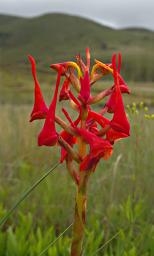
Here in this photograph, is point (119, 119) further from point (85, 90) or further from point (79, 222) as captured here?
point (79, 222)

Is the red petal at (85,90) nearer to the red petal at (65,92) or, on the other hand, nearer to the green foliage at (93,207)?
the red petal at (65,92)

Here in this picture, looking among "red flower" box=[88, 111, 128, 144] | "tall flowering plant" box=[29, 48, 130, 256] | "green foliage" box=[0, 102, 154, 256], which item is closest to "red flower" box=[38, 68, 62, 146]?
"tall flowering plant" box=[29, 48, 130, 256]

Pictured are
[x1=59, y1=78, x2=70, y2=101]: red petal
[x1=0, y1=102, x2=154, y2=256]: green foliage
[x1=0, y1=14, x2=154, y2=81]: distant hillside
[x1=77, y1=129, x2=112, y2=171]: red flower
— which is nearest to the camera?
[x1=77, y1=129, x2=112, y2=171]: red flower

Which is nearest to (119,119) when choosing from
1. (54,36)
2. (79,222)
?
(79,222)

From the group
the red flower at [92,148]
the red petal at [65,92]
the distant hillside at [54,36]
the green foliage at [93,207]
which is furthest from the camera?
the distant hillside at [54,36]

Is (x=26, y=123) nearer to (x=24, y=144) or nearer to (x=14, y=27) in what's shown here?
(x=24, y=144)

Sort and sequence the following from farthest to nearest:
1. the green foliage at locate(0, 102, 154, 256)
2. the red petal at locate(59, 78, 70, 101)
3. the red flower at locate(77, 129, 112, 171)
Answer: the green foliage at locate(0, 102, 154, 256), the red petal at locate(59, 78, 70, 101), the red flower at locate(77, 129, 112, 171)

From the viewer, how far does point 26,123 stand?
20.8 ft

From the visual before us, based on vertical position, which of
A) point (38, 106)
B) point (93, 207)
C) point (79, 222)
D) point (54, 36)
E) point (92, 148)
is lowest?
point (54, 36)

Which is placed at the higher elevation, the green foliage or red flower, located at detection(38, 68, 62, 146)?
red flower, located at detection(38, 68, 62, 146)

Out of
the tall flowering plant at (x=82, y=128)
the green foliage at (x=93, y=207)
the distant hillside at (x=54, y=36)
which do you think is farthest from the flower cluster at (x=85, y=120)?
the distant hillside at (x=54, y=36)

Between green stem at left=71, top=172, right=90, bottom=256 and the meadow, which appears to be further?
the meadow

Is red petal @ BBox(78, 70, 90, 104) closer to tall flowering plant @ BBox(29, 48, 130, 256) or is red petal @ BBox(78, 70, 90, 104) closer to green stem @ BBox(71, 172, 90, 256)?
tall flowering plant @ BBox(29, 48, 130, 256)

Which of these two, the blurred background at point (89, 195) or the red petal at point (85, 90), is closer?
the red petal at point (85, 90)
